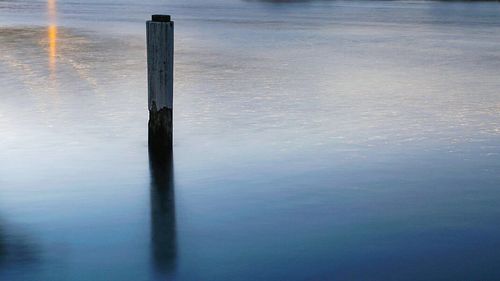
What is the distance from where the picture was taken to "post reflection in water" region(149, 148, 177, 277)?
17.6 feet

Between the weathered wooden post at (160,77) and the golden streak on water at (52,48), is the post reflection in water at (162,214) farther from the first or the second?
the golden streak on water at (52,48)

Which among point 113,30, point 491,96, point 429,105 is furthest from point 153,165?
point 113,30

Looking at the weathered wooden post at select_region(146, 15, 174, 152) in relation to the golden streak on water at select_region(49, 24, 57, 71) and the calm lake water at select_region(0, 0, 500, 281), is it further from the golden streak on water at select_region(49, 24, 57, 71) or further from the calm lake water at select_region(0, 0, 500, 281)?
the golden streak on water at select_region(49, 24, 57, 71)

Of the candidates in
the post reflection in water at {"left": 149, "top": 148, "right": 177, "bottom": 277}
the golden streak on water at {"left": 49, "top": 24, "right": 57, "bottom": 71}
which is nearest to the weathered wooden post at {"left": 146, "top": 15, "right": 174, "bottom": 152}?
the post reflection in water at {"left": 149, "top": 148, "right": 177, "bottom": 277}

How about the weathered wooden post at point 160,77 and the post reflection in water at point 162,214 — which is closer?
the post reflection in water at point 162,214

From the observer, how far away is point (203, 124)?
10.2 metres

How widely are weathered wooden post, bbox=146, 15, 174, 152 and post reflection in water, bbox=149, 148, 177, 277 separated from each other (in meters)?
0.19

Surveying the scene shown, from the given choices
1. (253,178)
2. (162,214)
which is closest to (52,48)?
(253,178)

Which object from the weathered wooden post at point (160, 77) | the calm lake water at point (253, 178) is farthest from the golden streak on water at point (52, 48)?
the weathered wooden post at point (160, 77)

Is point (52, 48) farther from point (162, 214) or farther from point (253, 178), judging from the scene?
point (162, 214)

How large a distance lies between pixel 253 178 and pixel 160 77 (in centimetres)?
132

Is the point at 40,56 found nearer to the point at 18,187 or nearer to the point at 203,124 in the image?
the point at 203,124

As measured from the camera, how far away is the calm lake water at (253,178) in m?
5.36

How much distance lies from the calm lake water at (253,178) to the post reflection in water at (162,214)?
0.02 m
